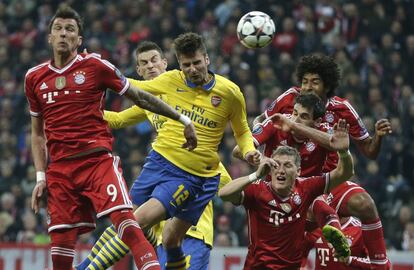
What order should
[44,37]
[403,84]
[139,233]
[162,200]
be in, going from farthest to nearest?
[44,37] → [403,84] → [162,200] → [139,233]

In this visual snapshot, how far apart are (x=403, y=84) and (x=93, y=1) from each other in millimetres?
Result: 6447

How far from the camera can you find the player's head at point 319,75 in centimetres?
987

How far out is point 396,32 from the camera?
57.5 feet

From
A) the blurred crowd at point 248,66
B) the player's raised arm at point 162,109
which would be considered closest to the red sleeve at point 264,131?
the player's raised arm at point 162,109

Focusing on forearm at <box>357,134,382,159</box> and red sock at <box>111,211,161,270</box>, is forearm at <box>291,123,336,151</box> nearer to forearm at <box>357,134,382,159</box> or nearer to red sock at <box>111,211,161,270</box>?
forearm at <box>357,134,382,159</box>

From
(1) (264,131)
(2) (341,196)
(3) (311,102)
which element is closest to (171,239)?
(1) (264,131)

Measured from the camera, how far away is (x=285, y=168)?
910cm

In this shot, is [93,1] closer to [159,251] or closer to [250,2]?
[250,2]

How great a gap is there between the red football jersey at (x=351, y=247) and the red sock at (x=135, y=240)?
2.49 meters

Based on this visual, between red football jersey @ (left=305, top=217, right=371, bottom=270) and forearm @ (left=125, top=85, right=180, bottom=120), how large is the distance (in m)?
2.54

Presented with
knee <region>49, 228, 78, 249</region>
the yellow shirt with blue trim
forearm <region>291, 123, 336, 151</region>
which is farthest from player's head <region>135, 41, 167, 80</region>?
knee <region>49, 228, 78, 249</region>

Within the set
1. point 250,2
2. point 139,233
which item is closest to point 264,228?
point 139,233

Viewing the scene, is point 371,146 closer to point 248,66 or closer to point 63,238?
point 63,238

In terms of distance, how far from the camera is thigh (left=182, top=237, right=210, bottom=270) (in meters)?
9.98
